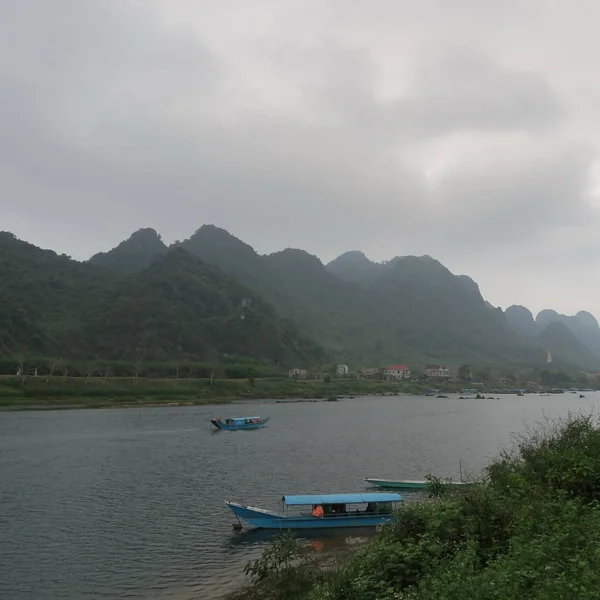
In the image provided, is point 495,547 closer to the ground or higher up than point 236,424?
higher up

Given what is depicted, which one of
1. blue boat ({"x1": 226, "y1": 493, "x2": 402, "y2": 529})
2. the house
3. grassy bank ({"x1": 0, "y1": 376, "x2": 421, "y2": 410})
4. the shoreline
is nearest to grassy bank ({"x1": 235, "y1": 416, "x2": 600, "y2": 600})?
blue boat ({"x1": 226, "y1": 493, "x2": 402, "y2": 529})

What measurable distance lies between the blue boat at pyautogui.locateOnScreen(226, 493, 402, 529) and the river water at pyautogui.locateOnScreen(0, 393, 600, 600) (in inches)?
28.3

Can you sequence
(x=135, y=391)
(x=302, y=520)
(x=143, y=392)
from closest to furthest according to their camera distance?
(x=302, y=520), (x=135, y=391), (x=143, y=392)

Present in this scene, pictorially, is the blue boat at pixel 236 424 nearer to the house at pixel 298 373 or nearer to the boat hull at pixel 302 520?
the boat hull at pixel 302 520

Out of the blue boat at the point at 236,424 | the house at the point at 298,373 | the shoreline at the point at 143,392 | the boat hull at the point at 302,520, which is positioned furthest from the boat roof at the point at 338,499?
the house at the point at 298,373

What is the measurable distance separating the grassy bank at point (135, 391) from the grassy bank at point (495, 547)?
91942 millimetres

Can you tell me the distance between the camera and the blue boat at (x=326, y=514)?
86.7ft

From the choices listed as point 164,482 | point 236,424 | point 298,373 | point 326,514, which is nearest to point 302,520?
point 326,514

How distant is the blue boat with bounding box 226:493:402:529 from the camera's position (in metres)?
26.4

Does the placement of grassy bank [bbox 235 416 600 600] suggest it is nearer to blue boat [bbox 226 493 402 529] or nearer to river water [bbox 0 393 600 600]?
river water [bbox 0 393 600 600]

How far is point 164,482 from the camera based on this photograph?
3897 centimetres

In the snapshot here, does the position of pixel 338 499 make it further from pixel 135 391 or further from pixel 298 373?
pixel 298 373

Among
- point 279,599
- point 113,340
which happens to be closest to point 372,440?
point 279,599

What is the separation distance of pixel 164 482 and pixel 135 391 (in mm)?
80859
